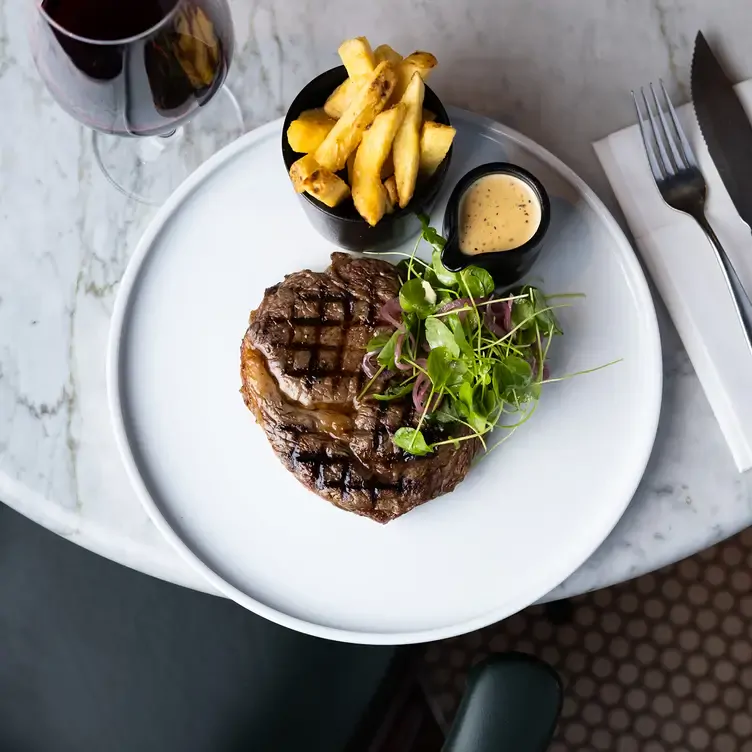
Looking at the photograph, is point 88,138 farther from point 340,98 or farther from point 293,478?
point 293,478

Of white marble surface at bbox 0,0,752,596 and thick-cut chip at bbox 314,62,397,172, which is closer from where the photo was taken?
thick-cut chip at bbox 314,62,397,172

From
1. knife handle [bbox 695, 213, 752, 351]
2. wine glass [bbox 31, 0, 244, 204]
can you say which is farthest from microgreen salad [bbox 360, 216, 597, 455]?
wine glass [bbox 31, 0, 244, 204]

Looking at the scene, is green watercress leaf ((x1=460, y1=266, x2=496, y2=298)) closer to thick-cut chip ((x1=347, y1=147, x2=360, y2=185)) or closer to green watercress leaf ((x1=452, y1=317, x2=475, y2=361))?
green watercress leaf ((x1=452, y1=317, x2=475, y2=361))

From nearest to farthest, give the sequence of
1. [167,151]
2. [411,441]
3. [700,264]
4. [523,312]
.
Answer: [411,441] < [523,312] < [700,264] < [167,151]

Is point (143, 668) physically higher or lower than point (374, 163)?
lower

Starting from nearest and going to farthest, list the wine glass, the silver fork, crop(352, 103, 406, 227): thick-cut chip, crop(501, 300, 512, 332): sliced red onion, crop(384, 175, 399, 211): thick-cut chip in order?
the wine glass → crop(352, 103, 406, 227): thick-cut chip → crop(384, 175, 399, 211): thick-cut chip → crop(501, 300, 512, 332): sliced red onion → the silver fork

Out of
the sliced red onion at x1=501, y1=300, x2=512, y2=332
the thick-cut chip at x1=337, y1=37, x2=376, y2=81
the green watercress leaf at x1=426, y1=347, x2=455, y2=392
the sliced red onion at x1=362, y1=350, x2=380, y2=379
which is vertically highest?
the thick-cut chip at x1=337, y1=37, x2=376, y2=81

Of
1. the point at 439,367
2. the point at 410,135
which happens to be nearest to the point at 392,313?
the point at 439,367
